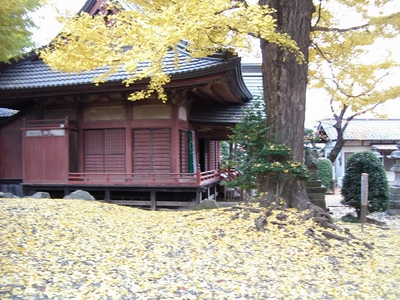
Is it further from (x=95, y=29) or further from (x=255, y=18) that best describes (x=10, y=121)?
(x=255, y=18)

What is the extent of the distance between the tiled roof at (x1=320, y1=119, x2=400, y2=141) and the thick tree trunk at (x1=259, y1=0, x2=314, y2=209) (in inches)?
605

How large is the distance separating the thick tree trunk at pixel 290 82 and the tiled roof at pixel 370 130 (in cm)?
1537

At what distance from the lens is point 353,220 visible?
818 cm

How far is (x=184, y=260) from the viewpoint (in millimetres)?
4441

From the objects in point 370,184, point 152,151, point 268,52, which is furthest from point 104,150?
point 370,184

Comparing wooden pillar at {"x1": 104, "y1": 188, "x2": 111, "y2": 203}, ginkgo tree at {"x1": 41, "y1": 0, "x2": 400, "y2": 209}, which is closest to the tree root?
ginkgo tree at {"x1": 41, "y1": 0, "x2": 400, "y2": 209}

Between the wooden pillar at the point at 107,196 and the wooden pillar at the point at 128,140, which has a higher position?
the wooden pillar at the point at 128,140

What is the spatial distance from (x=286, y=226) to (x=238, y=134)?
2.10 meters

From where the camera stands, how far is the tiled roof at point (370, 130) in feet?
69.4

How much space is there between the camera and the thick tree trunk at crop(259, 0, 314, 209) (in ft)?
20.6

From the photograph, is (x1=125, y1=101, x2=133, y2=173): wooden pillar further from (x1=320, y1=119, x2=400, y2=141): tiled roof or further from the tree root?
(x1=320, y1=119, x2=400, y2=141): tiled roof

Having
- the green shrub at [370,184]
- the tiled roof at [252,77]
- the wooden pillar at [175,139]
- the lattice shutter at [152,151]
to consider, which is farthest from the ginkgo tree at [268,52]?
the tiled roof at [252,77]

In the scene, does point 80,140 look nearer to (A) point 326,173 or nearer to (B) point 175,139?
(B) point 175,139

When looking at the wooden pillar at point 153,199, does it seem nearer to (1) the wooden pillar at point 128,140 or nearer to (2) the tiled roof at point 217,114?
(1) the wooden pillar at point 128,140
